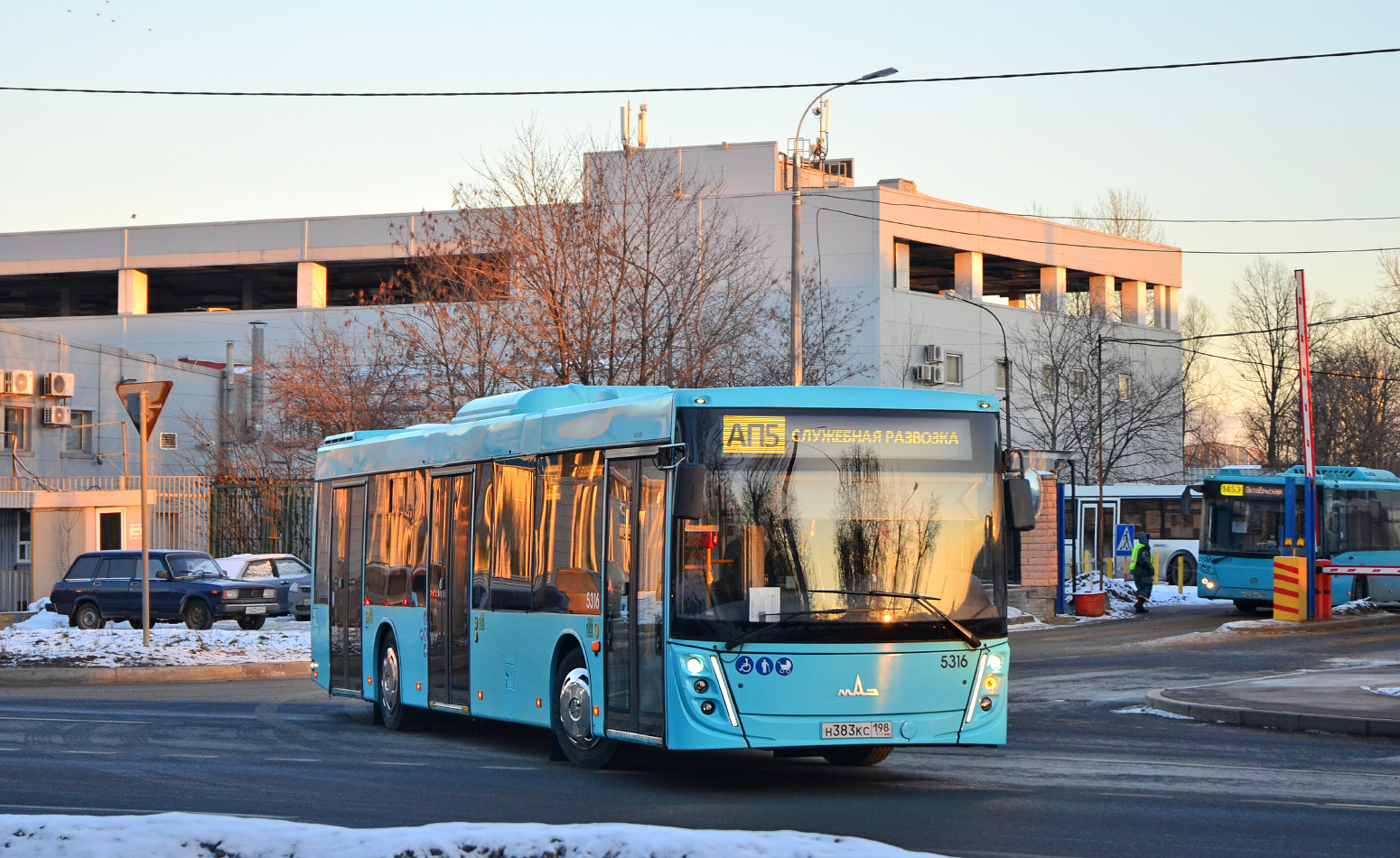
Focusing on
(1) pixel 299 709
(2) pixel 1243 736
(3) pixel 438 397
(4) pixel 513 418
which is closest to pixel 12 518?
(3) pixel 438 397

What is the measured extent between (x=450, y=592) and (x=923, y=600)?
5122mm

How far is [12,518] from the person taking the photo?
37.2 meters

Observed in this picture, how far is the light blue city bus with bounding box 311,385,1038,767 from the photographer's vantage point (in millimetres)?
10641

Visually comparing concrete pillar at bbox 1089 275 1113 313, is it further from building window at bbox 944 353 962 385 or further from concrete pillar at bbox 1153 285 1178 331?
building window at bbox 944 353 962 385

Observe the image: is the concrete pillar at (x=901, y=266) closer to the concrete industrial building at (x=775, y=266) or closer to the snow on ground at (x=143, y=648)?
the concrete industrial building at (x=775, y=266)

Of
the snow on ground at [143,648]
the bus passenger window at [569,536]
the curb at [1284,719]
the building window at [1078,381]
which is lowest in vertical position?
the snow on ground at [143,648]

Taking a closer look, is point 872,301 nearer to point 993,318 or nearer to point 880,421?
point 993,318

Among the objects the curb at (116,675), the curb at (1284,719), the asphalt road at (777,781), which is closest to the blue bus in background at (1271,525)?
the asphalt road at (777,781)

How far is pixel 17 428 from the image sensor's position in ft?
150

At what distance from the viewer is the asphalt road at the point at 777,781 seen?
30.8 feet

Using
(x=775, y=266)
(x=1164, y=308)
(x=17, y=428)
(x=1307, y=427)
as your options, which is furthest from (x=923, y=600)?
(x=1164, y=308)

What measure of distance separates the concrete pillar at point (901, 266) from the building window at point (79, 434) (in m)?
27.4

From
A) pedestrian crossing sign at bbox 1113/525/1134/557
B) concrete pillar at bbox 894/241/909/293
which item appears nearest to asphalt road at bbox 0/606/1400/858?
pedestrian crossing sign at bbox 1113/525/1134/557

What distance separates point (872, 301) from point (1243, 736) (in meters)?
42.2
